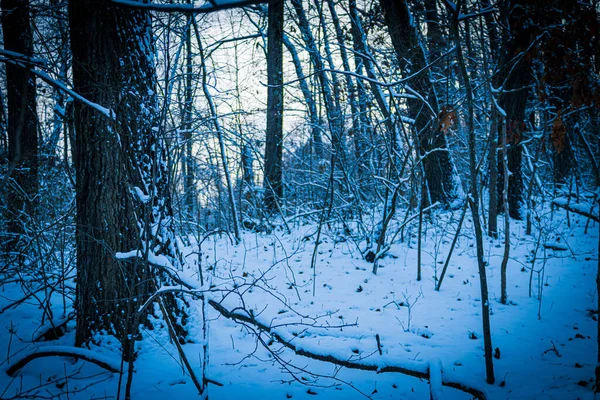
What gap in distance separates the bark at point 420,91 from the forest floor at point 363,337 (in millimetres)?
1930

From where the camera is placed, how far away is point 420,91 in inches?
210

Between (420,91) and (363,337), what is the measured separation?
4.21 metres

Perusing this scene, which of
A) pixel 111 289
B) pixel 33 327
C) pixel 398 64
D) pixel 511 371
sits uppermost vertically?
pixel 398 64

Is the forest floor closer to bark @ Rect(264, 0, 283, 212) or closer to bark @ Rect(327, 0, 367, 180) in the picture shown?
bark @ Rect(327, 0, 367, 180)

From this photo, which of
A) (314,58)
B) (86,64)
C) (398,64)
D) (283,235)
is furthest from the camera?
(283,235)

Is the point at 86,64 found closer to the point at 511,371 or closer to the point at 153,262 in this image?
the point at 153,262

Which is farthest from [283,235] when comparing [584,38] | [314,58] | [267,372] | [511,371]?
[584,38]

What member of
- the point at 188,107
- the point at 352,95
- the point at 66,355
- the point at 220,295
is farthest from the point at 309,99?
the point at 66,355

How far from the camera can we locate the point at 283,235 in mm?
Result: 6945

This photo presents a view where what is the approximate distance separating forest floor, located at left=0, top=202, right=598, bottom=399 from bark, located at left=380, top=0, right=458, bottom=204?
6.33ft

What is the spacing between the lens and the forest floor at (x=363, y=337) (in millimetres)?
2234

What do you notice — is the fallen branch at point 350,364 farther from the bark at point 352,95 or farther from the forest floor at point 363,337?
the bark at point 352,95

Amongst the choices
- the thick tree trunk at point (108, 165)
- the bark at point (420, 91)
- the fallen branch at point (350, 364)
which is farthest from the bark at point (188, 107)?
the bark at point (420, 91)

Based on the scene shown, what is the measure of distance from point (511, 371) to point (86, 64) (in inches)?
159
